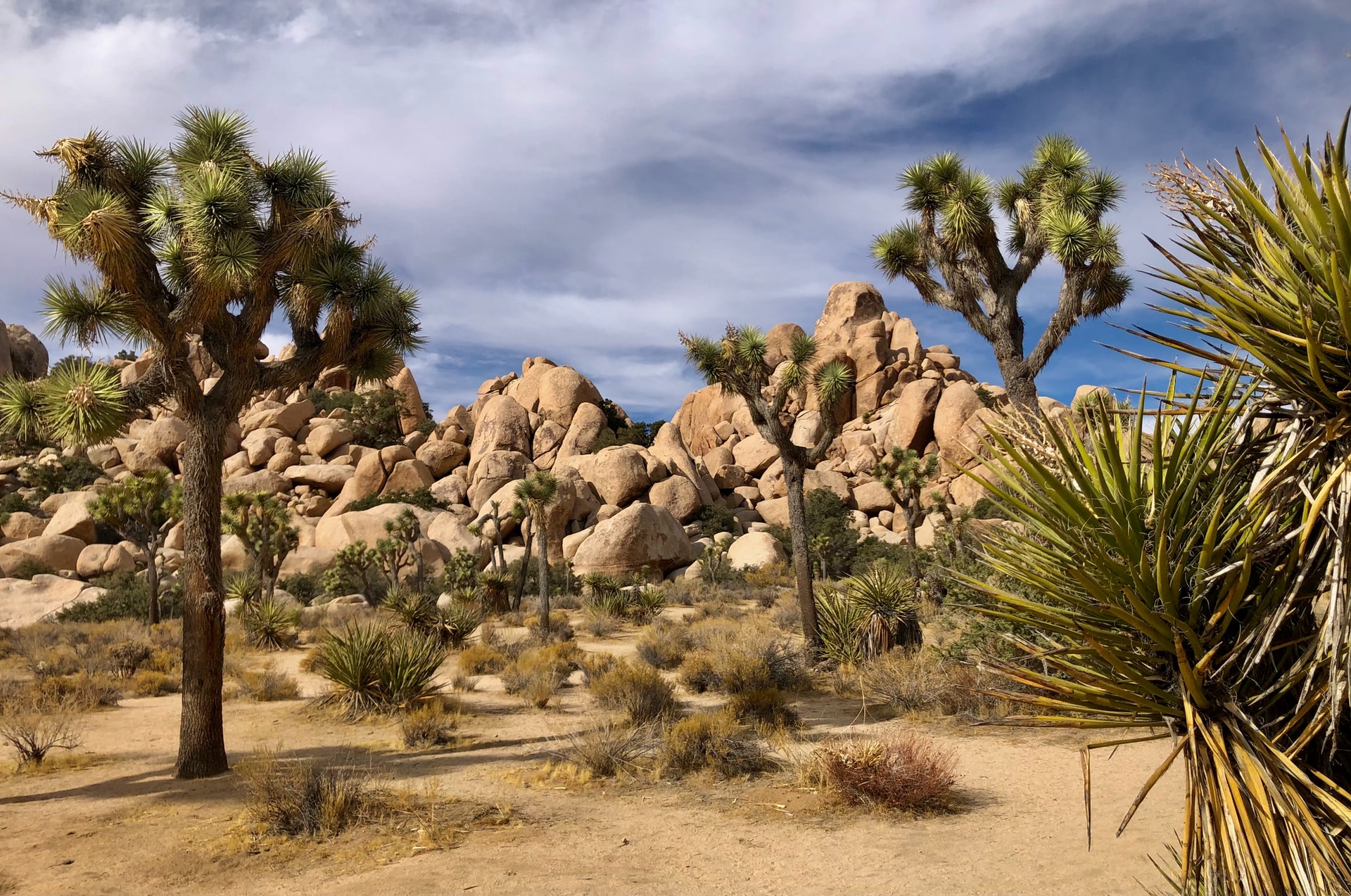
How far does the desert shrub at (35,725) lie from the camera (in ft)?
31.0

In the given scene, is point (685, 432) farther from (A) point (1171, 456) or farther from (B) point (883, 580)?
(A) point (1171, 456)

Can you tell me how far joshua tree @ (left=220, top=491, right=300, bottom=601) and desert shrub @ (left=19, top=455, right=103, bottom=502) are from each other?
840 inches

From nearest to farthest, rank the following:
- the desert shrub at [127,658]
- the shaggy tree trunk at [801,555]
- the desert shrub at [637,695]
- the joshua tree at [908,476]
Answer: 1. the desert shrub at [637,695]
2. the shaggy tree trunk at [801,555]
3. the desert shrub at [127,658]
4. the joshua tree at [908,476]

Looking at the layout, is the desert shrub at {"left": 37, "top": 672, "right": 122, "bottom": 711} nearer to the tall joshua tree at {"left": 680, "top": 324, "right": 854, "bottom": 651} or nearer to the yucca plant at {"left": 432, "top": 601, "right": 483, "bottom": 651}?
the yucca plant at {"left": 432, "top": 601, "right": 483, "bottom": 651}

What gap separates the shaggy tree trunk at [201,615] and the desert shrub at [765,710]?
19.6 feet

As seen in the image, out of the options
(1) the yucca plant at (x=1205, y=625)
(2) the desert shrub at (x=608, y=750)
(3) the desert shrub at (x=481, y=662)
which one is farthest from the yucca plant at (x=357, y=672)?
(1) the yucca plant at (x=1205, y=625)

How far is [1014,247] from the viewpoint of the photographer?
14836mm

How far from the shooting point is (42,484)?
42688 millimetres

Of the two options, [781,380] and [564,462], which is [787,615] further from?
[564,462]

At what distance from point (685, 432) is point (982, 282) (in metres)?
48.0

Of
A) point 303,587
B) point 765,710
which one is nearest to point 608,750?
point 765,710

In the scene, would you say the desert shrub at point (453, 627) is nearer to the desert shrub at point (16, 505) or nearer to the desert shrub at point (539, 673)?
the desert shrub at point (539, 673)

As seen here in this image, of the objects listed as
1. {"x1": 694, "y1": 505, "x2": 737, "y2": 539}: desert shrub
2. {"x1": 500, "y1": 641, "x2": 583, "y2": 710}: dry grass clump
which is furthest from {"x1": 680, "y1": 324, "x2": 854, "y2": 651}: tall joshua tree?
{"x1": 694, "y1": 505, "x2": 737, "y2": 539}: desert shrub

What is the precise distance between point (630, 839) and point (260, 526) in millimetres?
24827
